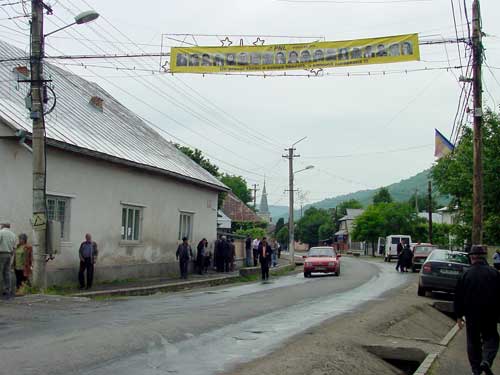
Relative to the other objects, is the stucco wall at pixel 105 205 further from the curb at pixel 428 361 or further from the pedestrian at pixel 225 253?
the curb at pixel 428 361

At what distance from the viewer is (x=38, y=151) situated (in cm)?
1666

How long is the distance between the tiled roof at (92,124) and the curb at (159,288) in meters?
4.46

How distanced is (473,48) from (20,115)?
1314 cm

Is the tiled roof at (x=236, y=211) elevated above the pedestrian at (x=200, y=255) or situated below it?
above

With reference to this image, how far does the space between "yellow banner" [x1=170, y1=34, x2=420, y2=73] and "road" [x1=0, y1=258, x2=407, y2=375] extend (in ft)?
20.2

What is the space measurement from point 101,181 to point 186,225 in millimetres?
8599

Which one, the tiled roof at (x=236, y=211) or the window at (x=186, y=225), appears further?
the tiled roof at (x=236, y=211)

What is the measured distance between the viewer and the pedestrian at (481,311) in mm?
8156

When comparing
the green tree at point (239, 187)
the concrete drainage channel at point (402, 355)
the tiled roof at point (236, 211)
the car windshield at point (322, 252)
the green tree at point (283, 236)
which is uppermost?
the green tree at point (239, 187)

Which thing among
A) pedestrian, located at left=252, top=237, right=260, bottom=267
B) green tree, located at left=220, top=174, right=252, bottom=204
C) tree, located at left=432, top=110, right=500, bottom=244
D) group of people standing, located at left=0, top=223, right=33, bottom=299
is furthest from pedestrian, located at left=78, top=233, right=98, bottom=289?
green tree, located at left=220, top=174, right=252, bottom=204

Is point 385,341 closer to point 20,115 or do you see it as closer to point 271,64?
point 271,64

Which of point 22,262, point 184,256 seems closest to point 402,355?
point 22,262

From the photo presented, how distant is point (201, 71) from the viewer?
17.8 metres

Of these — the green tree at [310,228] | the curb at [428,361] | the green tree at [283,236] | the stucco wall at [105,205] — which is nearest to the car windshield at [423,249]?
the stucco wall at [105,205]
